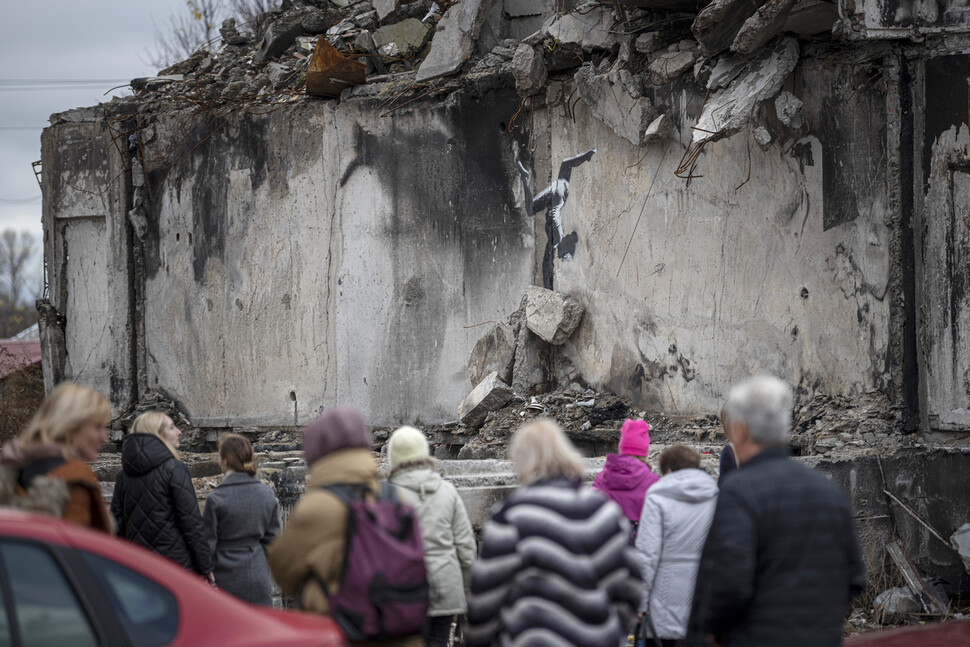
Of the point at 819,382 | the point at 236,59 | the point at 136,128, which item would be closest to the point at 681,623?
the point at 819,382

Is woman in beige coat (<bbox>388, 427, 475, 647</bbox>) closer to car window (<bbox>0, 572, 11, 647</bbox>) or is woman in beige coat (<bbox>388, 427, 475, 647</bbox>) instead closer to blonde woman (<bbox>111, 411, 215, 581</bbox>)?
blonde woman (<bbox>111, 411, 215, 581</bbox>)

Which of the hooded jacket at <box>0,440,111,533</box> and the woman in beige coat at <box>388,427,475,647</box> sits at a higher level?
the hooded jacket at <box>0,440,111,533</box>

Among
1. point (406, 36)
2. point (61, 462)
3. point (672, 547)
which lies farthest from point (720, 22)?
point (61, 462)

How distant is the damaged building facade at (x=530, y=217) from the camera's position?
314 inches

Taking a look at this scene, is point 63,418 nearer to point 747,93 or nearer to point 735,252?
point 747,93

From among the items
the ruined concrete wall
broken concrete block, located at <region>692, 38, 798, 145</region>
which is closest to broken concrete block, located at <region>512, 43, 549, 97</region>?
the ruined concrete wall

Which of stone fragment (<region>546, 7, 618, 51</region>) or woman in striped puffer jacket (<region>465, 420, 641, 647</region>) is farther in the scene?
stone fragment (<region>546, 7, 618, 51</region>)

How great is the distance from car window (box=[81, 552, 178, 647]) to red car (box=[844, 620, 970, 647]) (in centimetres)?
266

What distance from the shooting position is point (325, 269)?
10852 mm

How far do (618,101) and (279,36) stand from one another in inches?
214

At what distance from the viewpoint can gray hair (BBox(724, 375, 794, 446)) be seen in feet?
11.1

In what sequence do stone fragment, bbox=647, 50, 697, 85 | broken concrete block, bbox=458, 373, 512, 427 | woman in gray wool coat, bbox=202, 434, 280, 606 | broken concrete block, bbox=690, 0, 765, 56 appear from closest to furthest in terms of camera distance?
woman in gray wool coat, bbox=202, 434, 280, 606 < broken concrete block, bbox=690, 0, 765, 56 < stone fragment, bbox=647, 50, 697, 85 < broken concrete block, bbox=458, 373, 512, 427

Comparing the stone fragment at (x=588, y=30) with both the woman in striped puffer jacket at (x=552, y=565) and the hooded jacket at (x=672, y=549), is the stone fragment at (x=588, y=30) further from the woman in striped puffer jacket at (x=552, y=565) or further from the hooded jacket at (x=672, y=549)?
the woman in striped puffer jacket at (x=552, y=565)

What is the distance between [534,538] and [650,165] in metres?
6.34
